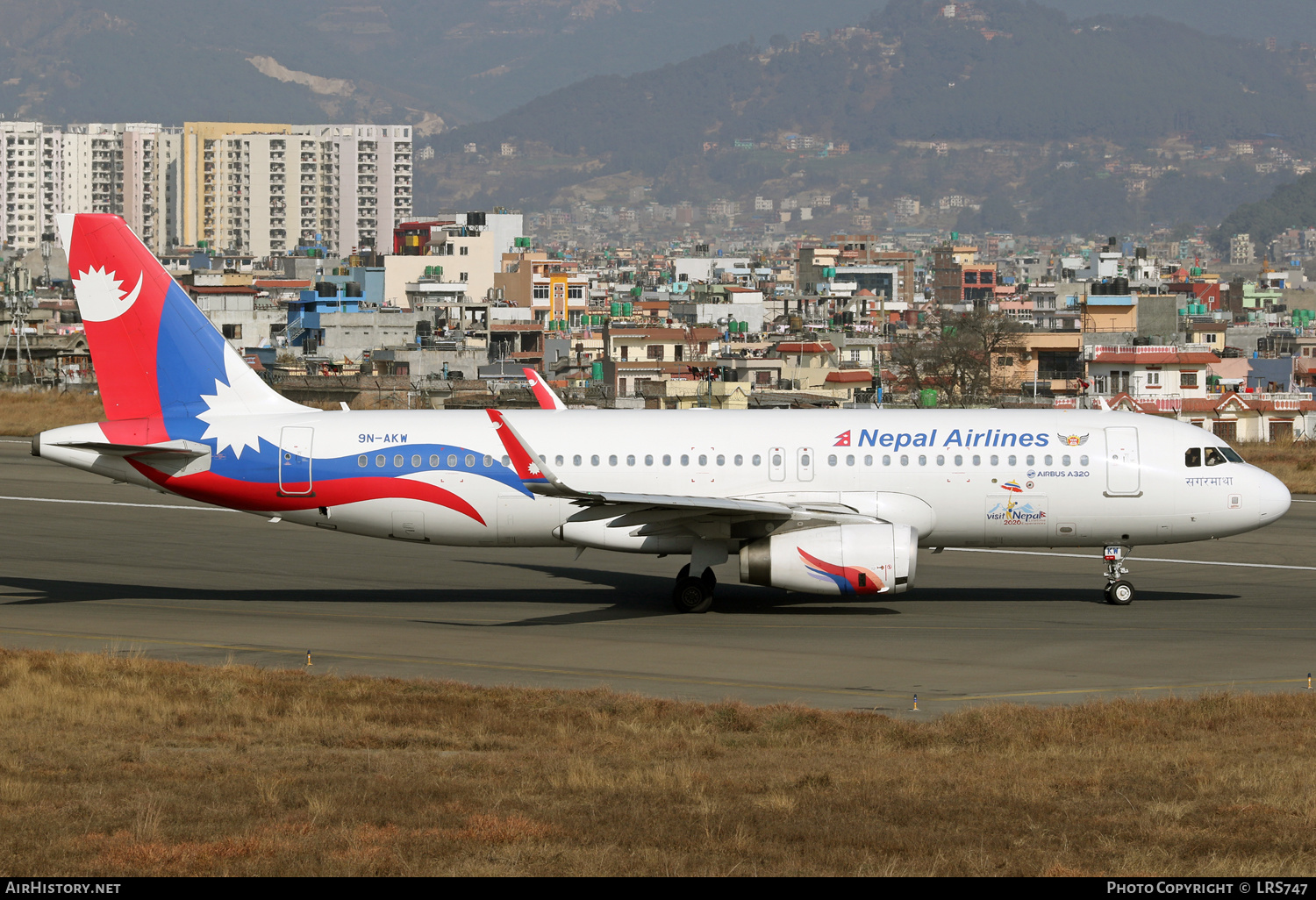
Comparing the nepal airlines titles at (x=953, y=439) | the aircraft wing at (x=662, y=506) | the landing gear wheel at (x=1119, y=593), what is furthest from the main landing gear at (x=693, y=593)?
the landing gear wheel at (x=1119, y=593)

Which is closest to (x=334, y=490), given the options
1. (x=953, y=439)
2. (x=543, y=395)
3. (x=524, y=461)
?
(x=524, y=461)

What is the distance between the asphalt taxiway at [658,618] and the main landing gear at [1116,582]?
32cm

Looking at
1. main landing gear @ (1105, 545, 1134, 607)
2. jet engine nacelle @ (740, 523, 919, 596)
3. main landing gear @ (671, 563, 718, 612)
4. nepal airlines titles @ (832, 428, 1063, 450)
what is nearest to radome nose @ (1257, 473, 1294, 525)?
main landing gear @ (1105, 545, 1134, 607)

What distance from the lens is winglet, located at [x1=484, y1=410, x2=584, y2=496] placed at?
1227 inches

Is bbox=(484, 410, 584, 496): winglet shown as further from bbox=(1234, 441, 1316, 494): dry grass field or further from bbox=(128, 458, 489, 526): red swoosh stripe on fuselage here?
bbox=(1234, 441, 1316, 494): dry grass field

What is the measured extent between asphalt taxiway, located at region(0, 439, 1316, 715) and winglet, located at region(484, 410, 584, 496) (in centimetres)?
307

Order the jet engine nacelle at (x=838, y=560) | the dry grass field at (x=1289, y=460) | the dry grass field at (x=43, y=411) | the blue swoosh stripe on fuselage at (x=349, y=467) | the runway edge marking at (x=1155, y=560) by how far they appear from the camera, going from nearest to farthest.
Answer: the jet engine nacelle at (x=838, y=560), the blue swoosh stripe on fuselage at (x=349, y=467), the runway edge marking at (x=1155, y=560), the dry grass field at (x=1289, y=460), the dry grass field at (x=43, y=411)

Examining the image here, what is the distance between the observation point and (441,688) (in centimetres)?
2583

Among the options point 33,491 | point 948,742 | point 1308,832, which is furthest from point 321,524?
point 33,491

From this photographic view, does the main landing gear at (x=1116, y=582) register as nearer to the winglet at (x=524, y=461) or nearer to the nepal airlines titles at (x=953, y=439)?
the nepal airlines titles at (x=953, y=439)

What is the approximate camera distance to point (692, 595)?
35.1 meters

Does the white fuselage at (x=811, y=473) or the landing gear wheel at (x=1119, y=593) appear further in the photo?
the landing gear wheel at (x=1119, y=593)

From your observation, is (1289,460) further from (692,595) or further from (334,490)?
(334,490)

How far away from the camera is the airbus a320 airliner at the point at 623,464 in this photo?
34.7m
